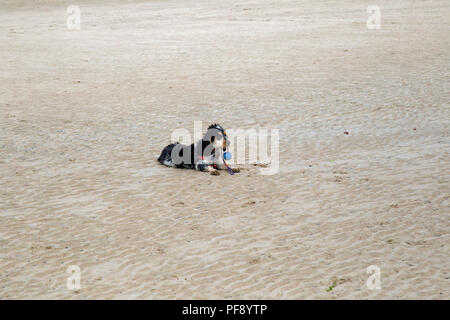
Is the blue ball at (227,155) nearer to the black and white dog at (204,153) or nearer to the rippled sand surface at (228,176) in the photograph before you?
the black and white dog at (204,153)

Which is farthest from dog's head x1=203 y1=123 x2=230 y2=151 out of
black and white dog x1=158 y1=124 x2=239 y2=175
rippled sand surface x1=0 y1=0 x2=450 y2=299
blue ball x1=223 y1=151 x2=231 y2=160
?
rippled sand surface x1=0 y1=0 x2=450 y2=299

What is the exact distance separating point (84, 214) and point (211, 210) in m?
1.70

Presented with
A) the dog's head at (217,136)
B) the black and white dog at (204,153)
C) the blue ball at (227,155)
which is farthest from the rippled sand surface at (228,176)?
the dog's head at (217,136)

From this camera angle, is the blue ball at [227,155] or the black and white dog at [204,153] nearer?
the black and white dog at [204,153]

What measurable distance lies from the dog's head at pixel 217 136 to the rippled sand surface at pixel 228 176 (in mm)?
518

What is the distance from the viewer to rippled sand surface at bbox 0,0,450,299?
648 cm

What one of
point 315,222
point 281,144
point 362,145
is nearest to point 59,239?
point 315,222

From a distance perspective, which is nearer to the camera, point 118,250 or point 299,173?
point 118,250

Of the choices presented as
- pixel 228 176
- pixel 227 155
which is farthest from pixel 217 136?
pixel 228 176

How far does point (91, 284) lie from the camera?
6.27 m

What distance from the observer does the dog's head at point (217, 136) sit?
367 inches

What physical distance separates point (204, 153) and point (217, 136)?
1.28 feet
